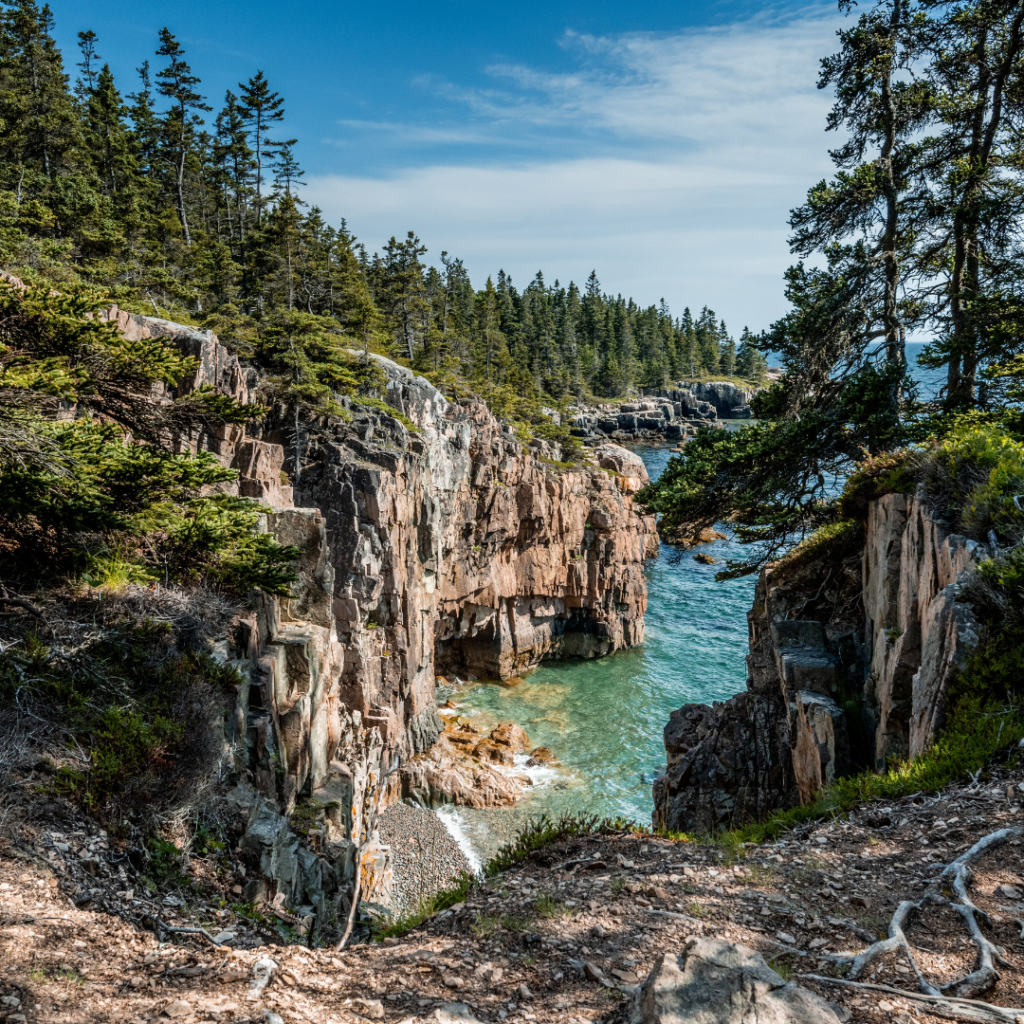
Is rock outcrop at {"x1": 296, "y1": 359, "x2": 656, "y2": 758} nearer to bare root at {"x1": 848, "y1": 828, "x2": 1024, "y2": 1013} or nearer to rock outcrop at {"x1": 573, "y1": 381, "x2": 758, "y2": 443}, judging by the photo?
bare root at {"x1": 848, "y1": 828, "x2": 1024, "y2": 1013}

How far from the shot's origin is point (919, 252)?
16234 mm

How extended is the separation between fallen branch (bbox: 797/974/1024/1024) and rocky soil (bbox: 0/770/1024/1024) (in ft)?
0.04

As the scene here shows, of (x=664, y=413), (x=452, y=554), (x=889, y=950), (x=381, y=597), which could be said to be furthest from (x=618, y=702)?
(x=664, y=413)

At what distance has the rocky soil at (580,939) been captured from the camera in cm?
396

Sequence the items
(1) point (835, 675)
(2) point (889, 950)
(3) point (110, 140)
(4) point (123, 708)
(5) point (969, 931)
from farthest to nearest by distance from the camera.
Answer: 1. (3) point (110, 140)
2. (1) point (835, 675)
3. (4) point (123, 708)
4. (5) point (969, 931)
5. (2) point (889, 950)

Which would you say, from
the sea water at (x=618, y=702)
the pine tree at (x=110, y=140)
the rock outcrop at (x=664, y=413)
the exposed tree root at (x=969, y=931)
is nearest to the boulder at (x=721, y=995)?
the exposed tree root at (x=969, y=931)

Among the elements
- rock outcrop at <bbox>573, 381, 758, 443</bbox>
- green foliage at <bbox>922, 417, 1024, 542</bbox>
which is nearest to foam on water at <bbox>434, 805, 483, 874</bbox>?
green foliage at <bbox>922, 417, 1024, 542</bbox>

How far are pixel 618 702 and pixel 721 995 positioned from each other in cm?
3390

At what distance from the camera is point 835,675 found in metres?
12.0

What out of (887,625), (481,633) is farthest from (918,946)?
(481,633)

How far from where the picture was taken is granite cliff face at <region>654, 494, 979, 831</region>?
8648mm

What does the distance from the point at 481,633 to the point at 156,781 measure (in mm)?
32091

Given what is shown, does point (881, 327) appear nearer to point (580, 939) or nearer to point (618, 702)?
point (580, 939)

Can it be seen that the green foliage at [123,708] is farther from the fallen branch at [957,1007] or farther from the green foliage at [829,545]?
the green foliage at [829,545]
